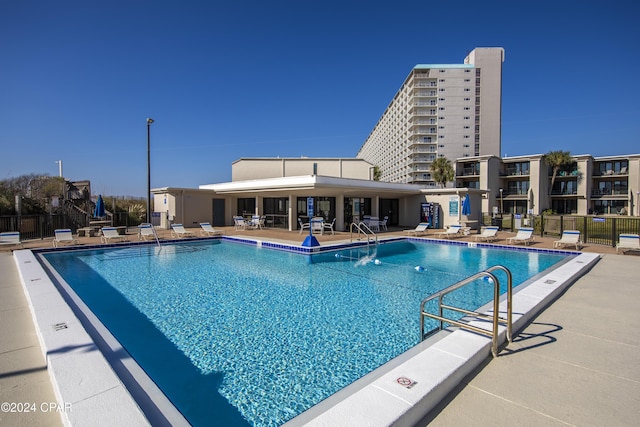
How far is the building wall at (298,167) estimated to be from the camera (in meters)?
25.4

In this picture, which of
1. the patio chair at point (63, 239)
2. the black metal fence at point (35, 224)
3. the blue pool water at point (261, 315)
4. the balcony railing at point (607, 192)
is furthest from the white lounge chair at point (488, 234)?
the balcony railing at point (607, 192)

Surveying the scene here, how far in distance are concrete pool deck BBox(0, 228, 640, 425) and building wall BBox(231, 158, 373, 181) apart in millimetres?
20786

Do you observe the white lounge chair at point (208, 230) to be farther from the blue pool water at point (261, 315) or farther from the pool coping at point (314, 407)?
the pool coping at point (314, 407)

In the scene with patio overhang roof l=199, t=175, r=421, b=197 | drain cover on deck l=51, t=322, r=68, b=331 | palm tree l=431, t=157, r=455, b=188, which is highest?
palm tree l=431, t=157, r=455, b=188

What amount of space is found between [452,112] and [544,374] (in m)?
73.3

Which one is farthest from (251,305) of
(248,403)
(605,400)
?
(605,400)

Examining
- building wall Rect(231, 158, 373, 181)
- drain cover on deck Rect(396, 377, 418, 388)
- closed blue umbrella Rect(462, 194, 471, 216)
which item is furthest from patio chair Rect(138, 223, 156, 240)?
closed blue umbrella Rect(462, 194, 471, 216)

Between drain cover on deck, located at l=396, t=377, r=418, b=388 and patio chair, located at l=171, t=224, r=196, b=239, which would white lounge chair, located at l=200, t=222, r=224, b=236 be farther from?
drain cover on deck, located at l=396, t=377, r=418, b=388

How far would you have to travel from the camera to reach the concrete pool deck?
253cm

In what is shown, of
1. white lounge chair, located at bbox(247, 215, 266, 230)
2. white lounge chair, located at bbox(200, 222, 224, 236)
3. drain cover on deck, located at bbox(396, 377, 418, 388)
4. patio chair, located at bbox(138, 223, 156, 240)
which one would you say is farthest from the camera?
white lounge chair, located at bbox(247, 215, 266, 230)

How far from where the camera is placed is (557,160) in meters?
40.6

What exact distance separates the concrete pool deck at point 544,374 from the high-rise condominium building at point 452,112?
213 ft

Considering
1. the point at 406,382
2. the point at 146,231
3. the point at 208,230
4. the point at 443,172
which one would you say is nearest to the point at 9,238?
the point at 146,231

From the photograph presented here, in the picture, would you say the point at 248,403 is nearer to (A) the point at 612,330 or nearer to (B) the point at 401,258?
(A) the point at 612,330
